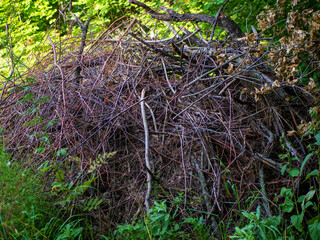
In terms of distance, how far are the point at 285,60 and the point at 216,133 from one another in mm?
817

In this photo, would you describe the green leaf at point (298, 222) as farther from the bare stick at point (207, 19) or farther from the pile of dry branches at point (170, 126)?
the bare stick at point (207, 19)

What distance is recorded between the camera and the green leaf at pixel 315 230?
171 cm

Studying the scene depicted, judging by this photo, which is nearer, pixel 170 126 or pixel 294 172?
pixel 294 172

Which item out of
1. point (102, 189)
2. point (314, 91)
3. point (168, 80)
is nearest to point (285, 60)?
point (314, 91)

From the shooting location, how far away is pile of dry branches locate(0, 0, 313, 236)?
2395 millimetres

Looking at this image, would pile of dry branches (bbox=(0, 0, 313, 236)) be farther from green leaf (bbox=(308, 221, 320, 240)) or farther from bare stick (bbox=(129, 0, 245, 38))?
green leaf (bbox=(308, 221, 320, 240))

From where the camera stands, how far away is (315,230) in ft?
5.71

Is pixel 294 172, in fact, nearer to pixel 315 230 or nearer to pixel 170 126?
pixel 315 230

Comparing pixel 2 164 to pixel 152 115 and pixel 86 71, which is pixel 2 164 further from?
pixel 86 71

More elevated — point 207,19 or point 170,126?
point 207,19

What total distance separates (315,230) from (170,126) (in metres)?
1.45

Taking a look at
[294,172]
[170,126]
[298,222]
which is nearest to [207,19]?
[170,126]

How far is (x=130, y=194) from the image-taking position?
2463mm

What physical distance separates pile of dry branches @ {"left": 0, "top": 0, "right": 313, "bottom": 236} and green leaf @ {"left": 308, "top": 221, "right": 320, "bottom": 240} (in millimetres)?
457
